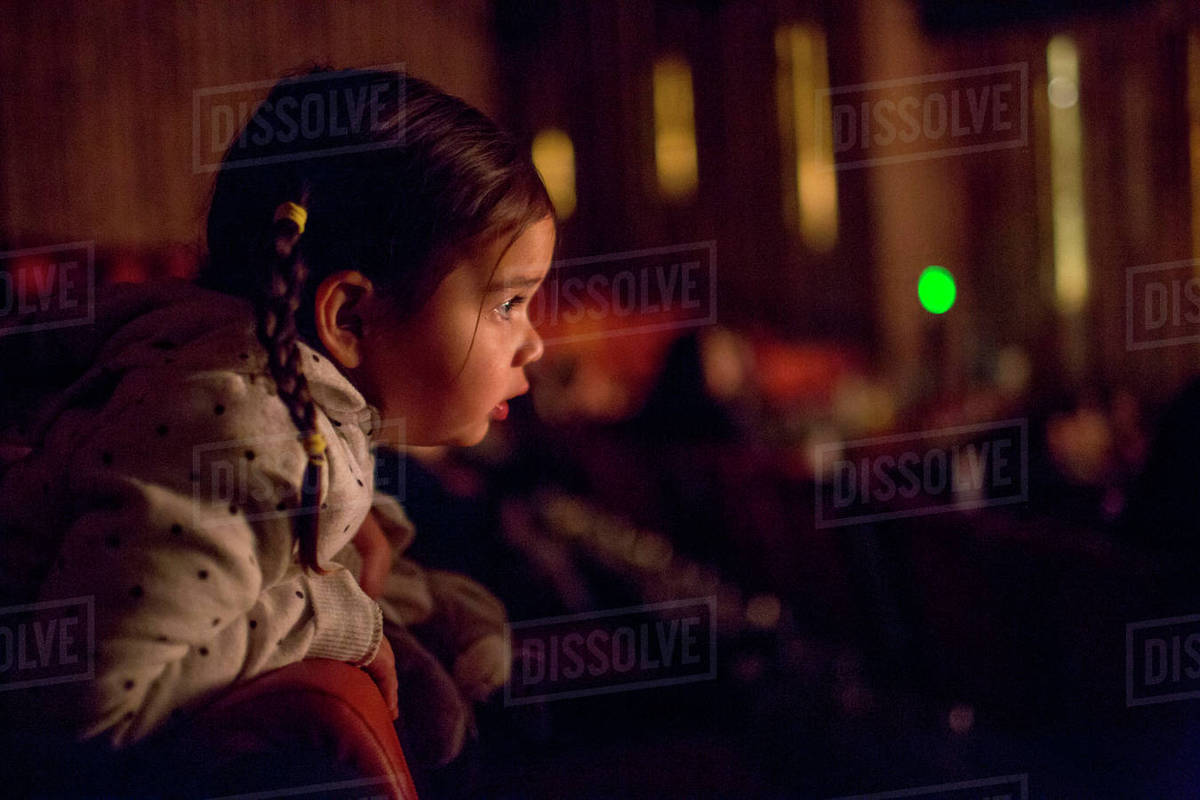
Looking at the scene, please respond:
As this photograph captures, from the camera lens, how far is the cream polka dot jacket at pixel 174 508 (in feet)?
2.07

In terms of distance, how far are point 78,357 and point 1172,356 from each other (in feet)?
14.9

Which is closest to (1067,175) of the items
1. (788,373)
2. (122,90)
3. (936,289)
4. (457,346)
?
(936,289)

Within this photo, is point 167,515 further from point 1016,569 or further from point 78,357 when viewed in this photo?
point 1016,569

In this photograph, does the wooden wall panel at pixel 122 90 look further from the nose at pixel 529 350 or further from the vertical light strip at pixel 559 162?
the nose at pixel 529 350

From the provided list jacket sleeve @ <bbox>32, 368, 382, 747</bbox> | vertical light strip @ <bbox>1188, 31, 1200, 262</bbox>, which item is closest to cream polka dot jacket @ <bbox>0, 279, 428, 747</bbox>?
jacket sleeve @ <bbox>32, 368, 382, 747</bbox>

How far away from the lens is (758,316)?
4992 mm

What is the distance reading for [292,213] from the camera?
768 mm

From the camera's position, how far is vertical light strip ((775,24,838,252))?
4.71 metres

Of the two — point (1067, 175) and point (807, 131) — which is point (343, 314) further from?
point (807, 131)

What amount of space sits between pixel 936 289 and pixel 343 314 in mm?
4355

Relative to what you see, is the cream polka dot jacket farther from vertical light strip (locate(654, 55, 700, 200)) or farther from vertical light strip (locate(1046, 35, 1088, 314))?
vertical light strip (locate(654, 55, 700, 200))

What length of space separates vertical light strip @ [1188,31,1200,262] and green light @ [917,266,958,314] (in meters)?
1.06

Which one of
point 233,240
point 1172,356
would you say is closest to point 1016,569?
point 233,240

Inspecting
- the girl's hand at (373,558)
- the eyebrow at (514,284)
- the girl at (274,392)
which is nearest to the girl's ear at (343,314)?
the girl at (274,392)
